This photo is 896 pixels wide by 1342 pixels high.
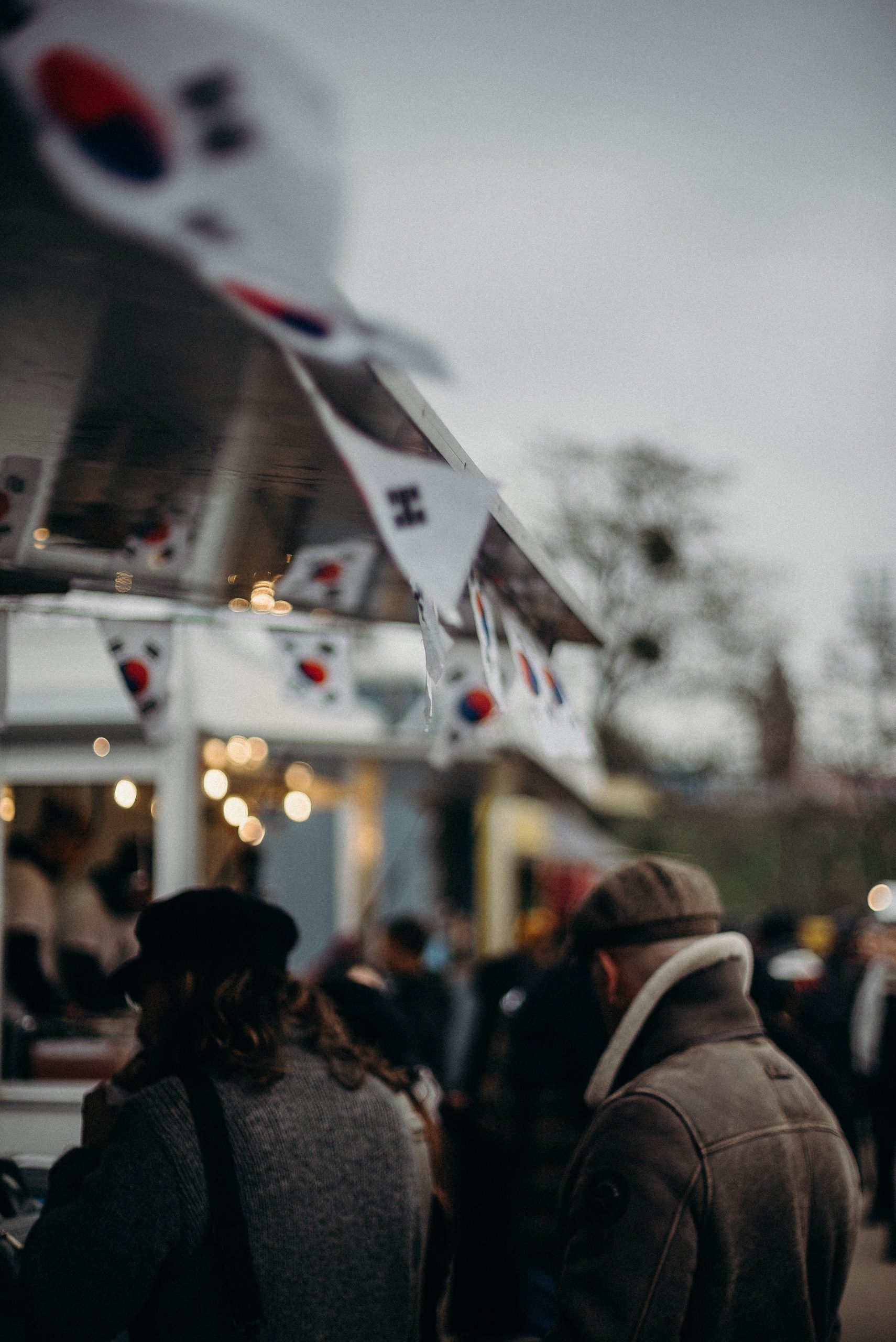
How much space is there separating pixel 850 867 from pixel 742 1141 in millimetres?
35282

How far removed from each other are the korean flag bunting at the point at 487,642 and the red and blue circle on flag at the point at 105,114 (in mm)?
1180

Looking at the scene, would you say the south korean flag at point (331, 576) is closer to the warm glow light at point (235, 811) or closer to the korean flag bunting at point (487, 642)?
the korean flag bunting at point (487, 642)

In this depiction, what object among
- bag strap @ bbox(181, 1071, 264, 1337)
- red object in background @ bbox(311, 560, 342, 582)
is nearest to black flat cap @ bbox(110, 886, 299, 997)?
bag strap @ bbox(181, 1071, 264, 1337)

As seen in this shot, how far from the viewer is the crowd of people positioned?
1989mm

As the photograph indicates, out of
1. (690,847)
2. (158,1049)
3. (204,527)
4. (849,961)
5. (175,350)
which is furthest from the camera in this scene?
Answer: (690,847)

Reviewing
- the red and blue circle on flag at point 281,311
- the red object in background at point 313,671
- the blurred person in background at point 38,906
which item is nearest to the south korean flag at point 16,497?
the red and blue circle on flag at point 281,311

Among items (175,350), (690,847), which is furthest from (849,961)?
(690,847)

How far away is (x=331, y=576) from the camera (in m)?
3.55

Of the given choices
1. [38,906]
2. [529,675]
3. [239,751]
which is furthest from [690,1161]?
[239,751]

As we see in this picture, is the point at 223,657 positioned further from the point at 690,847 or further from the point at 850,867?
the point at 850,867

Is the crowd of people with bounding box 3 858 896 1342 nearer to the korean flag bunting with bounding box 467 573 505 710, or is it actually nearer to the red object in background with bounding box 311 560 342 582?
the korean flag bunting with bounding box 467 573 505 710

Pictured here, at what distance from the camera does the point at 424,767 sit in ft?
33.4

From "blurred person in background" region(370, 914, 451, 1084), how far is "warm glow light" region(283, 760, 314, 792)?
2626 mm

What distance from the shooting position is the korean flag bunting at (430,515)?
1.75 metres
